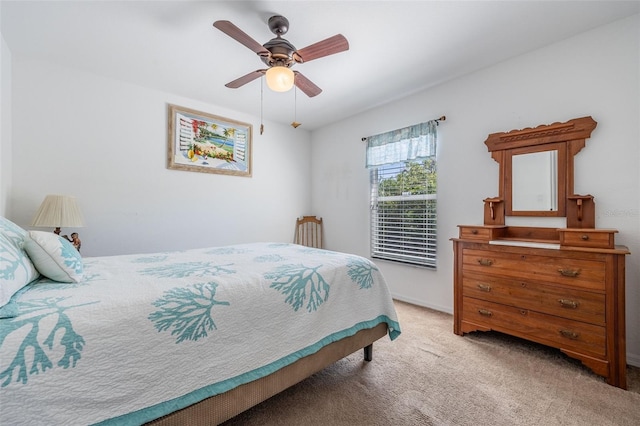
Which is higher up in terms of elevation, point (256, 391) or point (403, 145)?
point (403, 145)

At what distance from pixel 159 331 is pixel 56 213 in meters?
2.07

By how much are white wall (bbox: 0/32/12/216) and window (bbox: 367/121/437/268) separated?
360cm

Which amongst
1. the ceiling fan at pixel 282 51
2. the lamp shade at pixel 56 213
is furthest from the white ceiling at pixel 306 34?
the lamp shade at pixel 56 213

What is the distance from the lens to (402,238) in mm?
3424

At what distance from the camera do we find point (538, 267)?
2.03 metres

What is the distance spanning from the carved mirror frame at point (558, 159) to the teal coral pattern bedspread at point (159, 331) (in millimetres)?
1720

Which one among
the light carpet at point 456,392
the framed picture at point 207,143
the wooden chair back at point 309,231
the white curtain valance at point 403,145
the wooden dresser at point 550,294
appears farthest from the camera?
the wooden chair back at point 309,231

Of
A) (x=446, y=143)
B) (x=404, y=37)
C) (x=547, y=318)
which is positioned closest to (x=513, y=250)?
(x=547, y=318)

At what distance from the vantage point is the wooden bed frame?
1.09m

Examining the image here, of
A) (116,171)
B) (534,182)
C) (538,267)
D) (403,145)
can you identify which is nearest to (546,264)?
(538,267)

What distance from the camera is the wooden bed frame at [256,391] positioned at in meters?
1.09

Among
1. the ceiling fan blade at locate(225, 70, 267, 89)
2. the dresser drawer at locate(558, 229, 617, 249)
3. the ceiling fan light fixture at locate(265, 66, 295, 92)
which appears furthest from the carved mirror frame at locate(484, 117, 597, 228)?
the ceiling fan blade at locate(225, 70, 267, 89)

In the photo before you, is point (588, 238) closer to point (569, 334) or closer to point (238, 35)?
point (569, 334)

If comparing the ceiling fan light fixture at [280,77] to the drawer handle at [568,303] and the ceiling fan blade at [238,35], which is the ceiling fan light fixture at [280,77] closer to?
the ceiling fan blade at [238,35]
